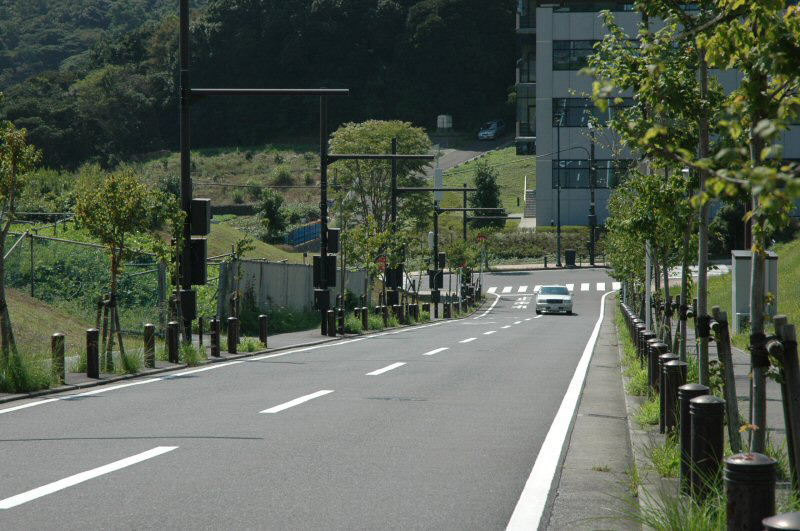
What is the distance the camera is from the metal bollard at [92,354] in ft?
49.2

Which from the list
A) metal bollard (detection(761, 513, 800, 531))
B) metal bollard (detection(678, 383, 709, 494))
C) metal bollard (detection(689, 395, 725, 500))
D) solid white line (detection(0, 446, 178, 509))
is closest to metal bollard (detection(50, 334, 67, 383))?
solid white line (detection(0, 446, 178, 509))

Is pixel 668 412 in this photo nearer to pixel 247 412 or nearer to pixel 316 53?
pixel 247 412

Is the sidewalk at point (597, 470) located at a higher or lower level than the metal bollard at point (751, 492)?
lower

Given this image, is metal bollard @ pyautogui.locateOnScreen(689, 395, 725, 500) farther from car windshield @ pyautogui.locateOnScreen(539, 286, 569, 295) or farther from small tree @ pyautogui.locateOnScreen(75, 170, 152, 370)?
car windshield @ pyautogui.locateOnScreen(539, 286, 569, 295)

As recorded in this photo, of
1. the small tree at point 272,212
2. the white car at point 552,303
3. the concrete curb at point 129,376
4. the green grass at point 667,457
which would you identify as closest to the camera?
the green grass at point 667,457

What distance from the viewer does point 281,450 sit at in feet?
28.4

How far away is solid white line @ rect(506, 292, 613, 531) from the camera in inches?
252

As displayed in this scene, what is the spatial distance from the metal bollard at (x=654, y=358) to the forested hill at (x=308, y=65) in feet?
396

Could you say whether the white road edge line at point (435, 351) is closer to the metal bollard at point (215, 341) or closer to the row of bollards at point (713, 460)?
the metal bollard at point (215, 341)

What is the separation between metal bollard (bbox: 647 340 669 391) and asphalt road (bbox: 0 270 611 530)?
1.34 m

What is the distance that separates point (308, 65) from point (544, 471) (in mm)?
132916

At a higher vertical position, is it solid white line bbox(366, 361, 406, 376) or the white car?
solid white line bbox(366, 361, 406, 376)

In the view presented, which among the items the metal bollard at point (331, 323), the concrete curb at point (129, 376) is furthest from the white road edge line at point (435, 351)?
the metal bollard at point (331, 323)

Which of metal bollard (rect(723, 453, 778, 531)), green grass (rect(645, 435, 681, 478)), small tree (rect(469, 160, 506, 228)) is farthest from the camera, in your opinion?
small tree (rect(469, 160, 506, 228))
